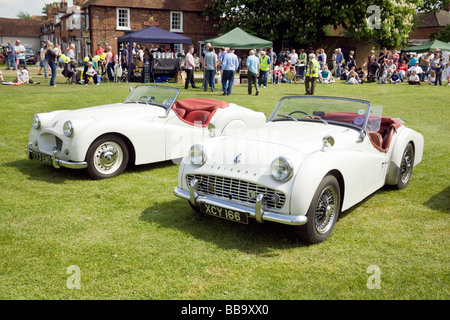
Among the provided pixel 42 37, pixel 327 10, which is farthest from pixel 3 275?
pixel 42 37

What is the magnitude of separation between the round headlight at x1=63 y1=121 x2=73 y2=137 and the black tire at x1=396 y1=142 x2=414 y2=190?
182 inches

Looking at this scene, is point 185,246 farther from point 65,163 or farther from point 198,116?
point 198,116

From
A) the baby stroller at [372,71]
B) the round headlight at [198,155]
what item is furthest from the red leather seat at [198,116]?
the baby stroller at [372,71]

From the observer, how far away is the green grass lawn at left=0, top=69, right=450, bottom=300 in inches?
134

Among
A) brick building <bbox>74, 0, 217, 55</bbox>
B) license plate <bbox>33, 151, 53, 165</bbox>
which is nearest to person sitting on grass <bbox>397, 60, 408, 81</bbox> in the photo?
brick building <bbox>74, 0, 217, 55</bbox>

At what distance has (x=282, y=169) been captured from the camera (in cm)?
403

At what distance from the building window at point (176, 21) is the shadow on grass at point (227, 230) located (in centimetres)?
3426

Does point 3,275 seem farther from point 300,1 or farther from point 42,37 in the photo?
point 42,37

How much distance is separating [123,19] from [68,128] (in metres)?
32.2

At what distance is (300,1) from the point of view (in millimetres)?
30953

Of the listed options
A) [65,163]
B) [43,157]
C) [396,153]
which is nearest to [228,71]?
[43,157]

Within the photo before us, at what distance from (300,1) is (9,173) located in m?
28.4

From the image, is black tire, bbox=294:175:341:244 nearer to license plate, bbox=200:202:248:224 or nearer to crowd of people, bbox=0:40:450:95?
license plate, bbox=200:202:248:224
